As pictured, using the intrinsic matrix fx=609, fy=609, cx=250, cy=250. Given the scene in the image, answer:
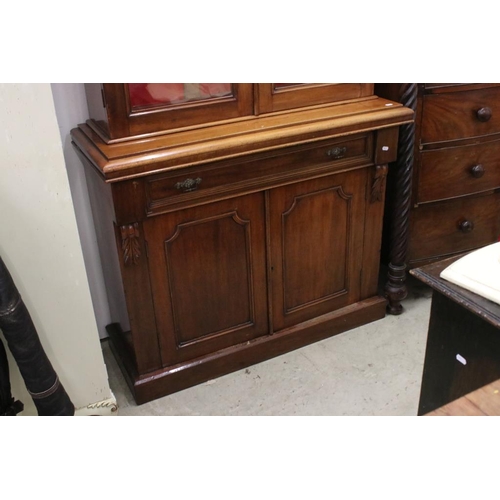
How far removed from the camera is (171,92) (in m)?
1.63

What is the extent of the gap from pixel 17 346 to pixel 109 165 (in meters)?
0.49

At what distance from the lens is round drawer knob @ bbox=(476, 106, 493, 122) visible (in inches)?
79.9

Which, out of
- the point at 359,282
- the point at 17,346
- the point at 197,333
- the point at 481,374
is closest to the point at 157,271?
the point at 197,333

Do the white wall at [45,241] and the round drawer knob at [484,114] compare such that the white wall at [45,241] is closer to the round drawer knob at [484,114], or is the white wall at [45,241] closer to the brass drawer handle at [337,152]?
the brass drawer handle at [337,152]

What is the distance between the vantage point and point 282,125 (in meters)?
1.75

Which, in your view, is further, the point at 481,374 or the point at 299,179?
the point at 299,179

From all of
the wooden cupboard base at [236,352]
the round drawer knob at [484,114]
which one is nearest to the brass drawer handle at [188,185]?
the wooden cupboard base at [236,352]

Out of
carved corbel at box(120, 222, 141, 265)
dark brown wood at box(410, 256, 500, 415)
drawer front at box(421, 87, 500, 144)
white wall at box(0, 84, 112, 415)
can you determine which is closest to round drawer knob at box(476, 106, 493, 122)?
drawer front at box(421, 87, 500, 144)

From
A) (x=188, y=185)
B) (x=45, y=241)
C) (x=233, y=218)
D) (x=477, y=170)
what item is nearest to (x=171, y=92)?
(x=188, y=185)

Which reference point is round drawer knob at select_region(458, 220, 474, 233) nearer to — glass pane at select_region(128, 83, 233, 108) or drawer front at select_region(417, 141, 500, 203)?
drawer front at select_region(417, 141, 500, 203)

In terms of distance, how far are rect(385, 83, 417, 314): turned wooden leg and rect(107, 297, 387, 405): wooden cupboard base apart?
0.06 metres

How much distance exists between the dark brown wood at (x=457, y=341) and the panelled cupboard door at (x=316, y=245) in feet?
2.40

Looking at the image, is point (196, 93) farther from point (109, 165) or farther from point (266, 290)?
point (266, 290)

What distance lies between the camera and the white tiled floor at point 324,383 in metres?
1.88
